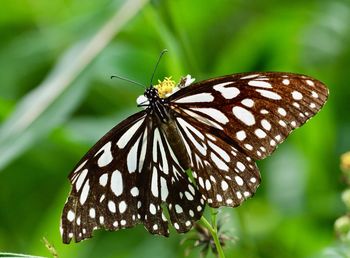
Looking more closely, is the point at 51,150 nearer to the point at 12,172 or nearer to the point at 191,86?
the point at 12,172

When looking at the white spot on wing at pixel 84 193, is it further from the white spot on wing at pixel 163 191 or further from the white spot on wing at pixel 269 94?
the white spot on wing at pixel 269 94

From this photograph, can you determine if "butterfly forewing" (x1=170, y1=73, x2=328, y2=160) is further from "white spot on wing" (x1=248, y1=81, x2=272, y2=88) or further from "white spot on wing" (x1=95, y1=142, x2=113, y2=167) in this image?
"white spot on wing" (x1=95, y1=142, x2=113, y2=167)

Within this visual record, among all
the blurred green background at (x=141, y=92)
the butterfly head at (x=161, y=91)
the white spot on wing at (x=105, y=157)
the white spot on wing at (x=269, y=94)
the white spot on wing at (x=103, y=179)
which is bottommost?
the white spot on wing at (x=103, y=179)

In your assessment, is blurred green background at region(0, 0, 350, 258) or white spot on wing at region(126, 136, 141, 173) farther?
blurred green background at region(0, 0, 350, 258)

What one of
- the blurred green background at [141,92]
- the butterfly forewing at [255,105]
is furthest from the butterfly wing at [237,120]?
the blurred green background at [141,92]

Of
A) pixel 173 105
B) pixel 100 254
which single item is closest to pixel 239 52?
pixel 100 254

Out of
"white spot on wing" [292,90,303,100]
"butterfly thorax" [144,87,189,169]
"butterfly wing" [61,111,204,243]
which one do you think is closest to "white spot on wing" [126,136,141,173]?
"butterfly wing" [61,111,204,243]
